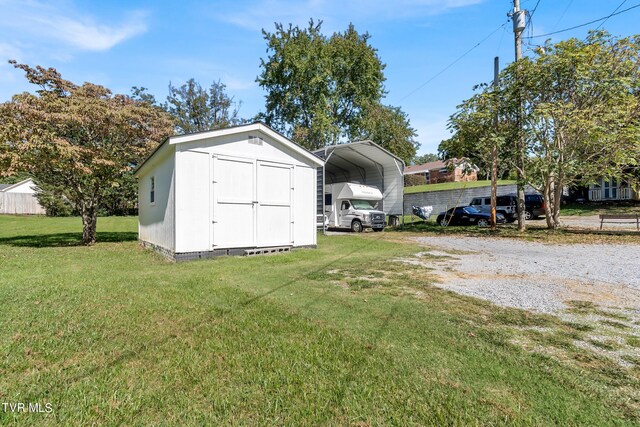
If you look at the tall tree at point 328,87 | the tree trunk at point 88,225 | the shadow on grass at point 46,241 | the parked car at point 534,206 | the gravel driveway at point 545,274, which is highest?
the tall tree at point 328,87

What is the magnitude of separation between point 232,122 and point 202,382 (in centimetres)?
4177

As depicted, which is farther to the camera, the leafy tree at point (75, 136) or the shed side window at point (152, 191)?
the shed side window at point (152, 191)

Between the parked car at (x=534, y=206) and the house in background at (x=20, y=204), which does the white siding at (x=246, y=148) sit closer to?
the parked car at (x=534, y=206)

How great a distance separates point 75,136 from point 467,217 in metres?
19.6

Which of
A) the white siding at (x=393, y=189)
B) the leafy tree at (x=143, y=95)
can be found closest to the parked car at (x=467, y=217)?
the white siding at (x=393, y=189)

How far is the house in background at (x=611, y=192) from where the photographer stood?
26445 millimetres

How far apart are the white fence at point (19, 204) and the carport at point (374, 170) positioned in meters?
33.4

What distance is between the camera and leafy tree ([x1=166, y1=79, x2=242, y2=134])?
39.3 metres

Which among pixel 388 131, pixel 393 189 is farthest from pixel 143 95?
pixel 393 189

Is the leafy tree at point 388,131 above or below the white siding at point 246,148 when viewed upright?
above

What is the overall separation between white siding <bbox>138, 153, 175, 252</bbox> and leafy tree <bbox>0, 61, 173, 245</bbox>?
1.50 metres

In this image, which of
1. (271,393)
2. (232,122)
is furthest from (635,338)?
(232,122)

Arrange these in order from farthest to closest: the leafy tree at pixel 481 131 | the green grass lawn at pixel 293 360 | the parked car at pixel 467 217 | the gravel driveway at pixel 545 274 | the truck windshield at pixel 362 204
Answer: the parked car at pixel 467 217 → the truck windshield at pixel 362 204 → the leafy tree at pixel 481 131 → the gravel driveway at pixel 545 274 → the green grass lawn at pixel 293 360

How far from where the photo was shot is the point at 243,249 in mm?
9641
